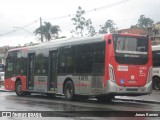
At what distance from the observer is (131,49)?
1998 centimetres

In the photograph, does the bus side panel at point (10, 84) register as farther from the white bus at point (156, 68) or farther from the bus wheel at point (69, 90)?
the white bus at point (156, 68)

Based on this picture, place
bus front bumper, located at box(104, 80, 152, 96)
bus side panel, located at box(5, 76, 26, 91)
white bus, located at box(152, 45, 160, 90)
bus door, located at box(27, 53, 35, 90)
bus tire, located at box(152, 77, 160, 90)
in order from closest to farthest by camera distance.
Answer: bus front bumper, located at box(104, 80, 152, 96)
bus door, located at box(27, 53, 35, 90)
bus side panel, located at box(5, 76, 26, 91)
white bus, located at box(152, 45, 160, 90)
bus tire, located at box(152, 77, 160, 90)

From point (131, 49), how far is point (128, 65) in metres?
0.74

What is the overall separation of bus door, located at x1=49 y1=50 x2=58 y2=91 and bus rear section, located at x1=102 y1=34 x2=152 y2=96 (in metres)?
5.05

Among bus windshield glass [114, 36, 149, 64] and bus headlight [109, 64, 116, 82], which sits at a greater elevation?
bus windshield glass [114, 36, 149, 64]

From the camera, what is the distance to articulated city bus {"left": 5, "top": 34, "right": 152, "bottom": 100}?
769 inches

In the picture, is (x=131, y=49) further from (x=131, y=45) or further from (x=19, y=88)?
(x=19, y=88)

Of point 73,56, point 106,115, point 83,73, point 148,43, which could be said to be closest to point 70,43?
point 73,56

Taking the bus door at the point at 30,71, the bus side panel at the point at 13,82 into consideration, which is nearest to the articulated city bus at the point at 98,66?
the bus door at the point at 30,71

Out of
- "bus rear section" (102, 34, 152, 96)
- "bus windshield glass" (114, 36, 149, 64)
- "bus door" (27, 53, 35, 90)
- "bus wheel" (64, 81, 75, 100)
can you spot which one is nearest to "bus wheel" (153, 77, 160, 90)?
"bus door" (27, 53, 35, 90)

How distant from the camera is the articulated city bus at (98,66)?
64.1 feet

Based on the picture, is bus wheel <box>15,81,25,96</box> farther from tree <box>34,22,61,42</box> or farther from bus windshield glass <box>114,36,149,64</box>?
tree <box>34,22,61,42</box>

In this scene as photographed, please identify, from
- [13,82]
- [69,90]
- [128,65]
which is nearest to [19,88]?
[13,82]

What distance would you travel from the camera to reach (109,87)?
19.3 metres
